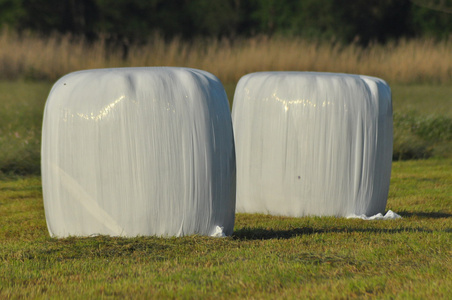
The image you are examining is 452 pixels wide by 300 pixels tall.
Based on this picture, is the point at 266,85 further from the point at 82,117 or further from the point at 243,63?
the point at 243,63

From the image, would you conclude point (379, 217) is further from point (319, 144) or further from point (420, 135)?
point (420, 135)

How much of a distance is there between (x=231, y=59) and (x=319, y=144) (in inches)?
400

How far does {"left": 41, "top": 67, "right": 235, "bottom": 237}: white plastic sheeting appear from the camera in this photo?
548cm

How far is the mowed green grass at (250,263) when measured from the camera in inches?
168

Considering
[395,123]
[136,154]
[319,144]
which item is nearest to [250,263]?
[136,154]

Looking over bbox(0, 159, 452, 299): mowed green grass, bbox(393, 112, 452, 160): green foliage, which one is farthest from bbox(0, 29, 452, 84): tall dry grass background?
bbox(0, 159, 452, 299): mowed green grass

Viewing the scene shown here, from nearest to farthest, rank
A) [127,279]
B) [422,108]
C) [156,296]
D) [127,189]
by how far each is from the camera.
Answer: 1. [156,296]
2. [127,279]
3. [127,189]
4. [422,108]

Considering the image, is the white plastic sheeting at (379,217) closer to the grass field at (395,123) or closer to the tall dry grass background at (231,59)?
the grass field at (395,123)

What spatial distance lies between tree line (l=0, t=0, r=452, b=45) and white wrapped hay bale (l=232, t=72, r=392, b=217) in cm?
1730

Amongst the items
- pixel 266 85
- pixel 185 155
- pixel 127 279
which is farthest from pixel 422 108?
pixel 127 279

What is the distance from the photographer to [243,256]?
204 inches

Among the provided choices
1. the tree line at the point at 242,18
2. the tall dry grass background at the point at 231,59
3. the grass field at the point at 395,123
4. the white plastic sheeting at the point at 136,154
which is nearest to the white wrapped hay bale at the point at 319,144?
the white plastic sheeting at the point at 136,154

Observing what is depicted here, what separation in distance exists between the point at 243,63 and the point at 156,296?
13.4m

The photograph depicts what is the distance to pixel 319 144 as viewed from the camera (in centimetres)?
743
